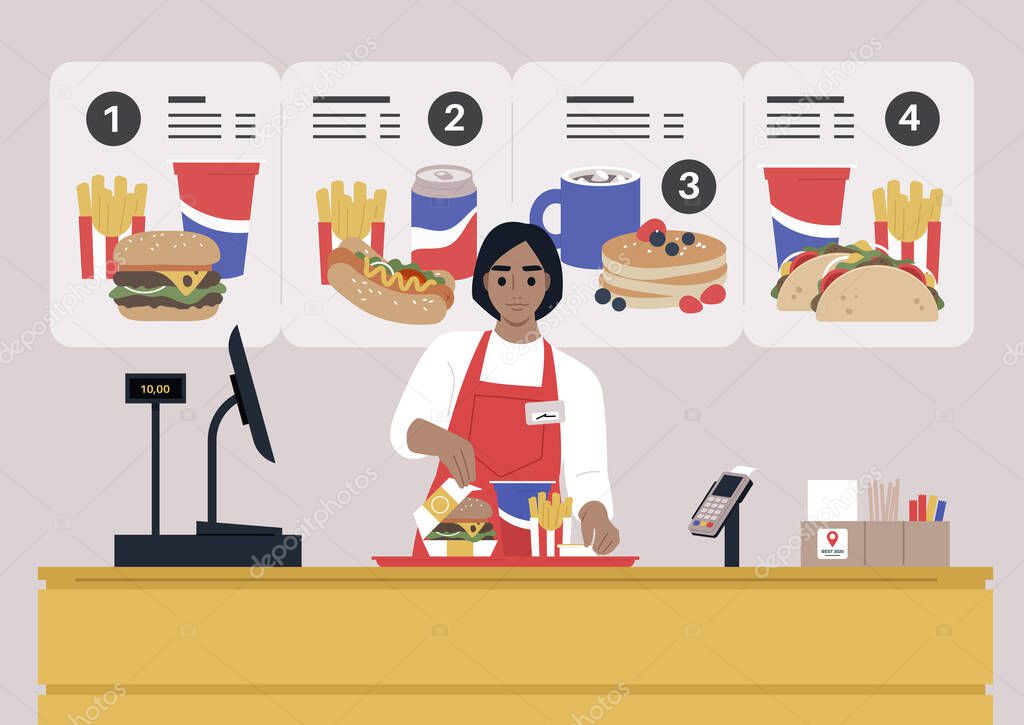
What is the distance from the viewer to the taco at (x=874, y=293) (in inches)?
300

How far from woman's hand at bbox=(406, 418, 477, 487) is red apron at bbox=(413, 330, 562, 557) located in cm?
14

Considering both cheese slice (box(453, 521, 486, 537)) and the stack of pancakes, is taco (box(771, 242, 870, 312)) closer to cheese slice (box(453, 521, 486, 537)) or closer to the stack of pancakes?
the stack of pancakes

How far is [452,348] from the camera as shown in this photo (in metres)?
7.21

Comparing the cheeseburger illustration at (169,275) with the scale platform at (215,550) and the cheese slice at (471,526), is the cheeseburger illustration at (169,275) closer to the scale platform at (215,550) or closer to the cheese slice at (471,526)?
the scale platform at (215,550)

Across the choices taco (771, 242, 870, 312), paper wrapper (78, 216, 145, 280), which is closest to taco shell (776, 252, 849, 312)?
taco (771, 242, 870, 312)

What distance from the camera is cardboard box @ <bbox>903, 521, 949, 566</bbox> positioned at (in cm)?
641

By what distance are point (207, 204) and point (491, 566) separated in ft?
7.59

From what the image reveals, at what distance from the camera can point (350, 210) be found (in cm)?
761

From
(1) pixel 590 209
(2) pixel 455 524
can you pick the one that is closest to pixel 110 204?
(1) pixel 590 209

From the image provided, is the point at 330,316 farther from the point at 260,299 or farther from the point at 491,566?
the point at 491,566

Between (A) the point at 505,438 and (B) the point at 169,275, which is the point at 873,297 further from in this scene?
(B) the point at 169,275

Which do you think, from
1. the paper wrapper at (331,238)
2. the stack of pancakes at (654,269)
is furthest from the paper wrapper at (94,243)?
the stack of pancakes at (654,269)
